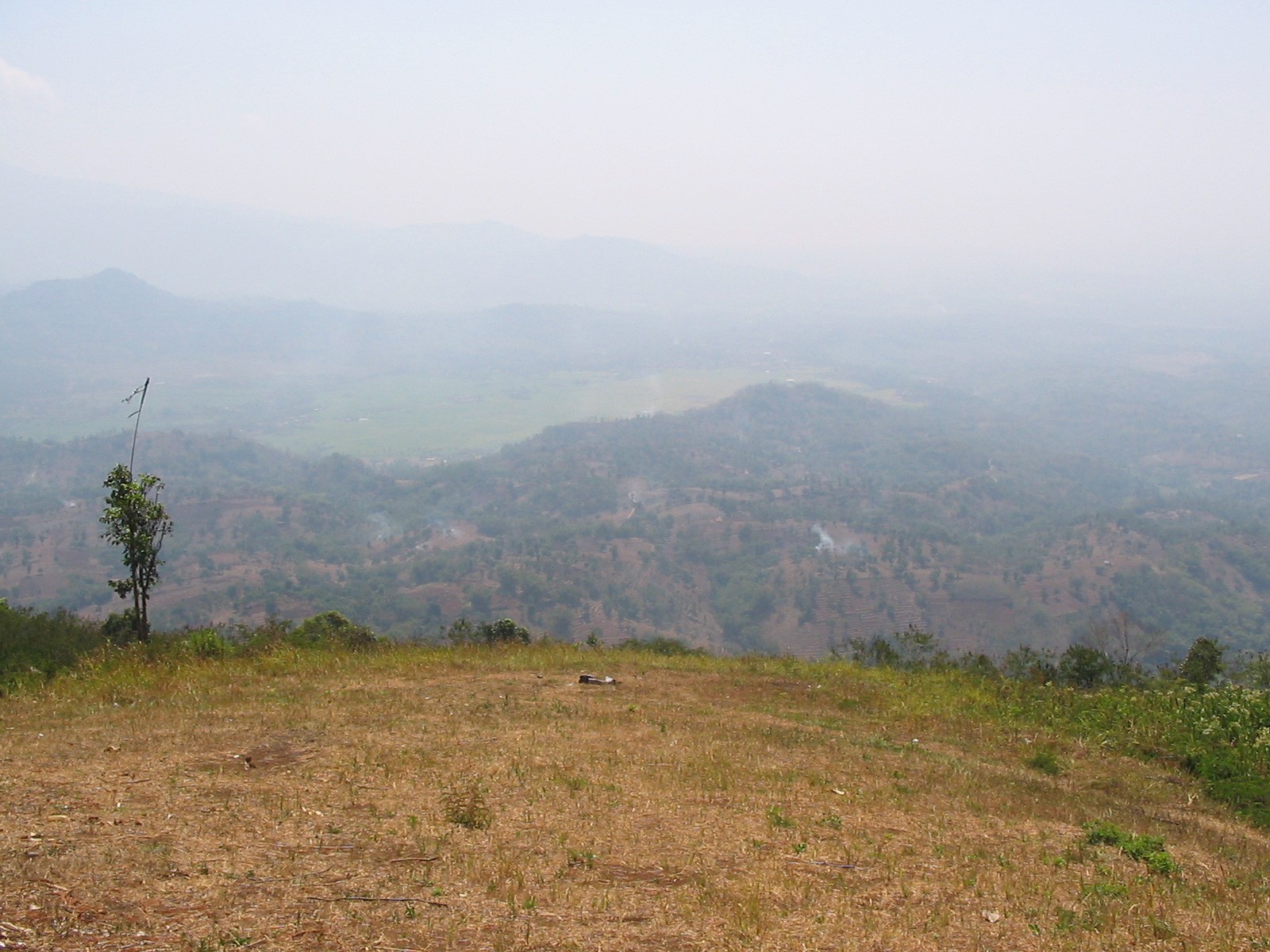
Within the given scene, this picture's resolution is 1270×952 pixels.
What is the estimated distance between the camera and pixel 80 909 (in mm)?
4328

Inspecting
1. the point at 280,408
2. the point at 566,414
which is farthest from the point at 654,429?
the point at 280,408

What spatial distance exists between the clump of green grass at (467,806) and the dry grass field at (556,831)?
0.02 meters

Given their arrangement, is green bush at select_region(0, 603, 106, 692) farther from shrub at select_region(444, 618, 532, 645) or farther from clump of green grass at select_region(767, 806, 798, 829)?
Result: clump of green grass at select_region(767, 806, 798, 829)

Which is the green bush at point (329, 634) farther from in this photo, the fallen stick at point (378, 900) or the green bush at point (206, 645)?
the fallen stick at point (378, 900)

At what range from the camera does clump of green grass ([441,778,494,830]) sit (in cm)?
588

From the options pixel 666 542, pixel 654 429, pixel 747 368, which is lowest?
pixel 666 542

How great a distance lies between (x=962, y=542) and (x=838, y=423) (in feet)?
190

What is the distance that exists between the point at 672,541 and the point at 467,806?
73.1m

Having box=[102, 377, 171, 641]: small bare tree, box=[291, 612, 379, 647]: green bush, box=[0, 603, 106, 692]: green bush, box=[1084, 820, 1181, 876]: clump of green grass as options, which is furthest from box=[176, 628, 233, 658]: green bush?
box=[1084, 820, 1181, 876]: clump of green grass

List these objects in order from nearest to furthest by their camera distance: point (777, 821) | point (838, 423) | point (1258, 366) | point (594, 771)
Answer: point (777, 821) < point (594, 771) < point (838, 423) < point (1258, 366)

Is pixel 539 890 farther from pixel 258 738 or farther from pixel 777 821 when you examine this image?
pixel 258 738

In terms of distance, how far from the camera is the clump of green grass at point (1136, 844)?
5992 millimetres

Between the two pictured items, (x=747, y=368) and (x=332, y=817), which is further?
(x=747, y=368)

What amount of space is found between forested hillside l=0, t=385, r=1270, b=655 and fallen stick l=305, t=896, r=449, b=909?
154 ft
